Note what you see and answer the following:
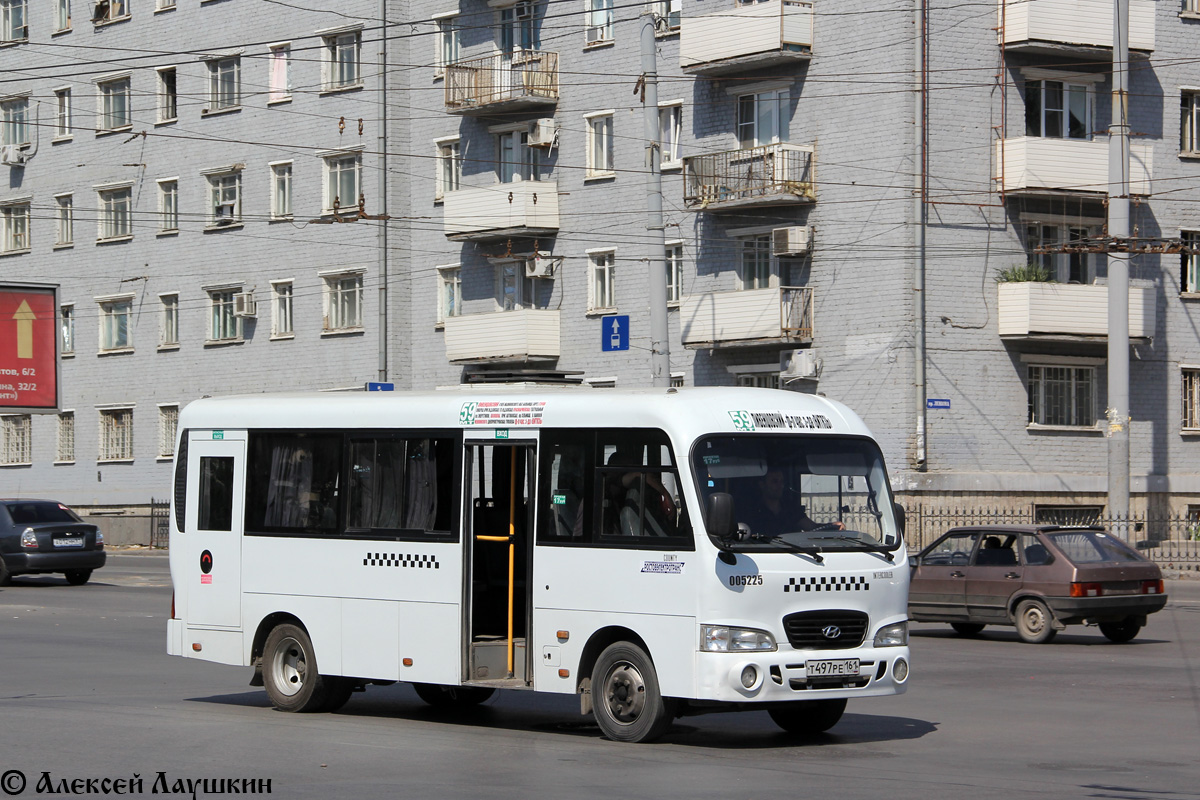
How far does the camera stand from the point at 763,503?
40.3 ft

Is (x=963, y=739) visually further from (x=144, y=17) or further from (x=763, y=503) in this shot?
(x=144, y=17)

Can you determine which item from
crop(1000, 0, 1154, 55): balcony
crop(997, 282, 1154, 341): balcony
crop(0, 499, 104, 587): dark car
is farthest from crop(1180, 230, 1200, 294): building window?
crop(0, 499, 104, 587): dark car

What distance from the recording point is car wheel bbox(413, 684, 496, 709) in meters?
14.6

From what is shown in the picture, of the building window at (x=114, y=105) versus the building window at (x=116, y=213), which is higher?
the building window at (x=114, y=105)

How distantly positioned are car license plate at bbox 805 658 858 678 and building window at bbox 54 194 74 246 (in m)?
49.8

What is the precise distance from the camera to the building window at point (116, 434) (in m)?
56.2

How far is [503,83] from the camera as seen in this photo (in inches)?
1783

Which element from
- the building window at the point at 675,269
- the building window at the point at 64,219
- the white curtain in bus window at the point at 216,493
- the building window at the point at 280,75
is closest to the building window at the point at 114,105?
the building window at the point at 64,219

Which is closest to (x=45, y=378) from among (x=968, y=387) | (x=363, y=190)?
(x=363, y=190)

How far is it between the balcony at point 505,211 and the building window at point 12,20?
21334mm

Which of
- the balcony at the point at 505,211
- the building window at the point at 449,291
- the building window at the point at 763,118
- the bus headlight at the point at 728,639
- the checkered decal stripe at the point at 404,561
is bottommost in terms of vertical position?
the bus headlight at the point at 728,639

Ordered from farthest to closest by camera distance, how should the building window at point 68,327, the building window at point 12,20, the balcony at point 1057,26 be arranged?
the building window at point 12,20
the building window at point 68,327
the balcony at point 1057,26

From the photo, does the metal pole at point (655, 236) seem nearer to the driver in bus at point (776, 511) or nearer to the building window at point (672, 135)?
the building window at point (672, 135)

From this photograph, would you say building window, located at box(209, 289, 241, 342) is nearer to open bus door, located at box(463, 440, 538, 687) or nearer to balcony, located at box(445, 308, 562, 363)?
balcony, located at box(445, 308, 562, 363)
